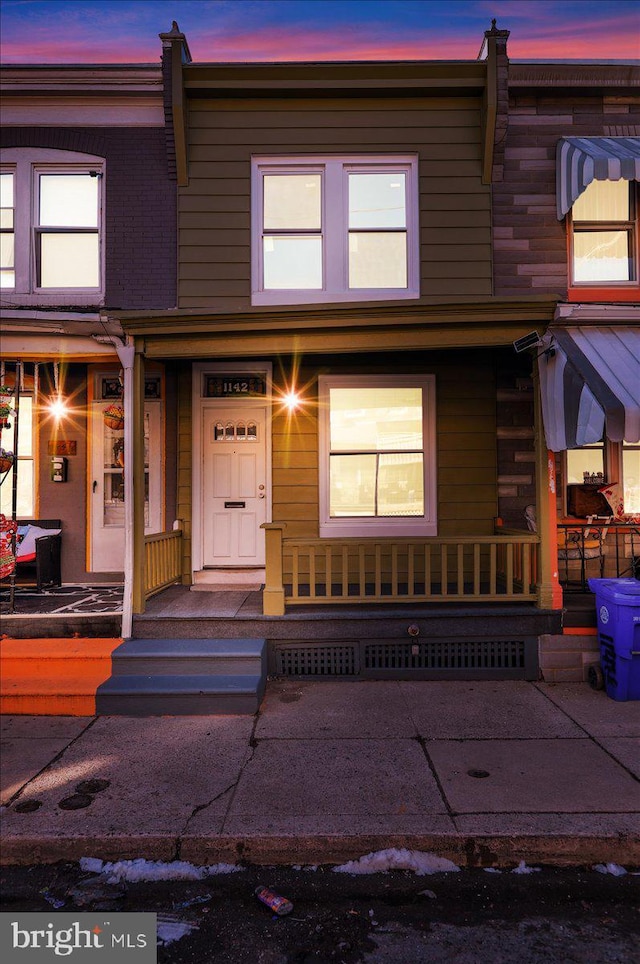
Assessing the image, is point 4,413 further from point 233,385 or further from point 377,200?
point 377,200

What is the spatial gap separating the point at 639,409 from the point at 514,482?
233 cm

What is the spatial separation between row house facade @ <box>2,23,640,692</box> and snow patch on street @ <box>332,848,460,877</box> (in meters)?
3.88

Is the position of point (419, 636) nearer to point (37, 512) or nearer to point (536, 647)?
point (536, 647)

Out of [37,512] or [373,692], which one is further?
[37,512]

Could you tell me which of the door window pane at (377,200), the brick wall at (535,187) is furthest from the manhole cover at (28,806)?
the brick wall at (535,187)

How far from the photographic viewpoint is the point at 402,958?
2.66 m

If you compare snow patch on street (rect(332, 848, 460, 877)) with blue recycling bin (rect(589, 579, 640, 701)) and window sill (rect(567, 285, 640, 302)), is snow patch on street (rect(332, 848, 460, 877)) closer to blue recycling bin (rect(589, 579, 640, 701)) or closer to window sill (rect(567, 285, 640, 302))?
blue recycling bin (rect(589, 579, 640, 701))

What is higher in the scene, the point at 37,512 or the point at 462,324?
the point at 462,324

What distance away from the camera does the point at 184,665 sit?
5.71m

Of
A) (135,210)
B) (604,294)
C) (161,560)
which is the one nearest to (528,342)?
(604,294)

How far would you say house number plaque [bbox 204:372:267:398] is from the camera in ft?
25.8

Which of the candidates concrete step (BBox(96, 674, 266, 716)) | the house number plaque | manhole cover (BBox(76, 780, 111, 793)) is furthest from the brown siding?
manhole cover (BBox(76, 780, 111, 793))

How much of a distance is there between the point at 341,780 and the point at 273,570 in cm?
256

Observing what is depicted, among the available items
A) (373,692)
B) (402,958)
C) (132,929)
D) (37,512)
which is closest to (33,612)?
(37,512)
